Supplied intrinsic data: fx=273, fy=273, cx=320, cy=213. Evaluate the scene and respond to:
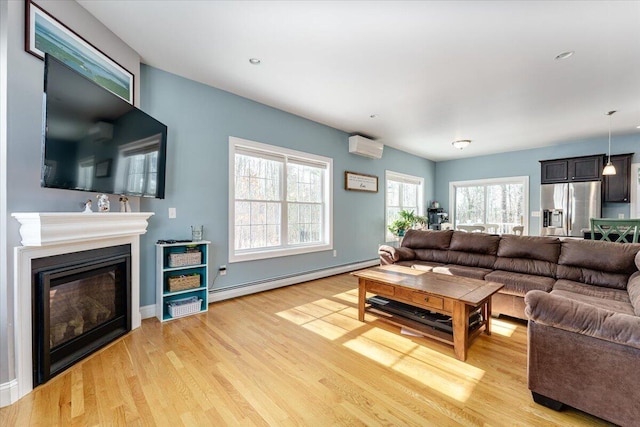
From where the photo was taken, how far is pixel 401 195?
687 cm

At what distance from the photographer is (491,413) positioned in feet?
5.29

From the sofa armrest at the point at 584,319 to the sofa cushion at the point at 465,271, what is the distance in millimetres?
1708

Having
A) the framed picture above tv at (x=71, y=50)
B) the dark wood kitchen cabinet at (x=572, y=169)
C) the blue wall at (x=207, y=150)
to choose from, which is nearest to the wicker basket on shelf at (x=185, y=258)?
the blue wall at (x=207, y=150)

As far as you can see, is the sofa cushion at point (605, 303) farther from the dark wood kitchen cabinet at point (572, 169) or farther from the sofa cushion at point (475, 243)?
the dark wood kitchen cabinet at point (572, 169)

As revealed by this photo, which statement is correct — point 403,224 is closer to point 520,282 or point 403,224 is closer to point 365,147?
point 365,147

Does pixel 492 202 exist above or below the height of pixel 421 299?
above

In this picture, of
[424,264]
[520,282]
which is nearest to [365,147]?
[424,264]

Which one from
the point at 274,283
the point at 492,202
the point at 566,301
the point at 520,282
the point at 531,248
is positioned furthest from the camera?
the point at 492,202

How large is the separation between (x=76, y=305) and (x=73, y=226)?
733 millimetres

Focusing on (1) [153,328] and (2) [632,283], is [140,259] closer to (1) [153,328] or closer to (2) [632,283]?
(1) [153,328]

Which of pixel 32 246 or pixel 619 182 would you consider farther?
pixel 619 182

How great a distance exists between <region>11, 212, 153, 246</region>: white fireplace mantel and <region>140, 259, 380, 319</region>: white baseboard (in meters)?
1.00

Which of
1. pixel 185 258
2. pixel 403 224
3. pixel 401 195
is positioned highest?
pixel 401 195

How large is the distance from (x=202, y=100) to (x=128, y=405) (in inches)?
122
